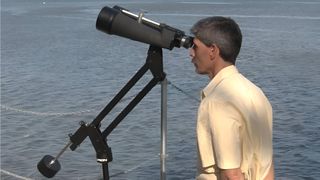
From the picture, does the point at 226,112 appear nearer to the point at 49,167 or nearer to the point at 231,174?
the point at 231,174

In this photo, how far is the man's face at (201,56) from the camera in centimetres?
273

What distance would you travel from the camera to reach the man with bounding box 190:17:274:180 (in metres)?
2.63

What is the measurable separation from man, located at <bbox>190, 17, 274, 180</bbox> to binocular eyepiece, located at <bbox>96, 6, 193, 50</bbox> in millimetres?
362

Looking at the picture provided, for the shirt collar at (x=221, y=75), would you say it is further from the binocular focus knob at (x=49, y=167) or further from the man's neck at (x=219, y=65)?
the binocular focus knob at (x=49, y=167)

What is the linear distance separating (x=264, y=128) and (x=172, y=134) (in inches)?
299

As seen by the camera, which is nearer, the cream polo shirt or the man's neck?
the cream polo shirt

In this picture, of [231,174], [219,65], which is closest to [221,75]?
[219,65]

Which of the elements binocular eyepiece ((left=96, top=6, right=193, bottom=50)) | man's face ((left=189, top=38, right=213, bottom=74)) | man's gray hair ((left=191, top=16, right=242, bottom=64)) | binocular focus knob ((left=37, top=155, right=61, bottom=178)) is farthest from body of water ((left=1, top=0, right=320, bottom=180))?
man's gray hair ((left=191, top=16, right=242, bottom=64))

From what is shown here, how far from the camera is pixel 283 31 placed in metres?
26.1

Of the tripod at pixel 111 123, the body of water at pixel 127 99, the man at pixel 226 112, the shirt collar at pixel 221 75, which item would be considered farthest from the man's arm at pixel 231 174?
the body of water at pixel 127 99

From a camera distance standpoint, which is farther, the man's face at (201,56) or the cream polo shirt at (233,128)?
the man's face at (201,56)

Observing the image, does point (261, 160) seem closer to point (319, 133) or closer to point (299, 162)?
point (299, 162)

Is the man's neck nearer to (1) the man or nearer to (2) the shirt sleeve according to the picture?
(1) the man

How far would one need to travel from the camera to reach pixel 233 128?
8.61ft
